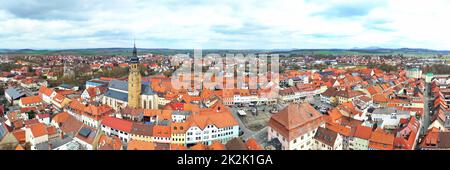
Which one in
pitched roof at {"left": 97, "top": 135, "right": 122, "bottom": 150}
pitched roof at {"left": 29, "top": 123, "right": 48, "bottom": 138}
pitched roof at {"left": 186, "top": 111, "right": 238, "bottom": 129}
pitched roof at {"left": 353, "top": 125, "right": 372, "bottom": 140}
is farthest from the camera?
pitched roof at {"left": 186, "top": 111, "right": 238, "bottom": 129}

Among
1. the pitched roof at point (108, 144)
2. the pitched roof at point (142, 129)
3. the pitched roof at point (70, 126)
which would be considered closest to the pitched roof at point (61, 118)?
the pitched roof at point (70, 126)

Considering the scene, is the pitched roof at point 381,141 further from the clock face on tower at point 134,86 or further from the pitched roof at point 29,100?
the pitched roof at point 29,100


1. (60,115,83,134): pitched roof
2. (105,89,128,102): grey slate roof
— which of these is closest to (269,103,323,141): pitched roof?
(60,115,83,134): pitched roof

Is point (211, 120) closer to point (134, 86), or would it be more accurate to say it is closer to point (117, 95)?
point (134, 86)

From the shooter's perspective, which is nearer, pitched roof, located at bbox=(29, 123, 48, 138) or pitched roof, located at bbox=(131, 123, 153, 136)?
pitched roof, located at bbox=(29, 123, 48, 138)

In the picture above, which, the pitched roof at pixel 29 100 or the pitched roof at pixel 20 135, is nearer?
the pitched roof at pixel 20 135

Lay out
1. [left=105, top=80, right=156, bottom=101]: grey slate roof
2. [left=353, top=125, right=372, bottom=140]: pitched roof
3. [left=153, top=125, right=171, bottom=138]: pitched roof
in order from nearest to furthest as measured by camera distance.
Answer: [left=353, top=125, right=372, bottom=140]: pitched roof, [left=153, top=125, right=171, bottom=138]: pitched roof, [left=105, top=80, right=156, bottom=101]: grey slate roof

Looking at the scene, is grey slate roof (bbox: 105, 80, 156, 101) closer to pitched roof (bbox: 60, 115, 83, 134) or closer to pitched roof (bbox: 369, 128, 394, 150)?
pitched roof (bbox: 60, 115, 83, 134)

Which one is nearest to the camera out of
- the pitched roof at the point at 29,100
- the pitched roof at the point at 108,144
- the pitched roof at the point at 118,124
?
the pitched roof at the point at 108,144

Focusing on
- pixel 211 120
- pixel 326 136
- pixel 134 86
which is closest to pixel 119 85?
pixel 134 86

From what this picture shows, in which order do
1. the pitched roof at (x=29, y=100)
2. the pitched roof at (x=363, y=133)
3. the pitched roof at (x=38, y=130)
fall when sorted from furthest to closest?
the pitched roof at (x=29, y=100)
the pitched roof at (x=38, y=130)
the pitched roof at (x=363, y=133)

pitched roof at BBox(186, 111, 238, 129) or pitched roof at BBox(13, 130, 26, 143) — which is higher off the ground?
pitched roof at BBox(186, 111, 238, 129)
